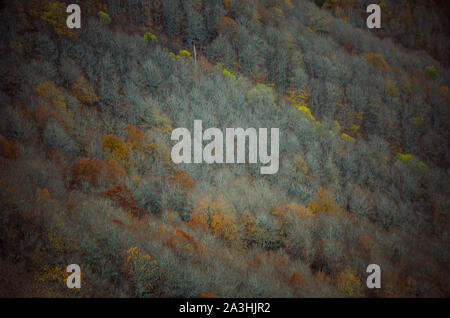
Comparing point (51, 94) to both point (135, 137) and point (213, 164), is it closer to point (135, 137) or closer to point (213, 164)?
point (135, 137)

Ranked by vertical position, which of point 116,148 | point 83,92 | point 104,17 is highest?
point 104,17

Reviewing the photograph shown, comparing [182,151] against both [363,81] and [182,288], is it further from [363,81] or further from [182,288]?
[363,81]

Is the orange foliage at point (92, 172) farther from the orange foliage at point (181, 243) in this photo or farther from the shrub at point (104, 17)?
the shrub at point (104, 17)

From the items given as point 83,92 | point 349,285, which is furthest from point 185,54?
point 349,285

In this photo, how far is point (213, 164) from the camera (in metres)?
27.4

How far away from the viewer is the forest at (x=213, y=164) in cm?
1159

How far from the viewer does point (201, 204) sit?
2038 cm

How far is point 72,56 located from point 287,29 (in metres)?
34.8

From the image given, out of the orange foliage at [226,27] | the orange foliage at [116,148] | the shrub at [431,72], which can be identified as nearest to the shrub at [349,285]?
the orange foliage at [116,148]

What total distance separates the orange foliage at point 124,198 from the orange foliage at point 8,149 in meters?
5.19

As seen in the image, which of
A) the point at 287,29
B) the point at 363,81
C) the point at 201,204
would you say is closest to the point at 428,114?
the point at 363,81

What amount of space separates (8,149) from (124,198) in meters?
6.74

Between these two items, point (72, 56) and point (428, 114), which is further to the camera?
point (428, 114)

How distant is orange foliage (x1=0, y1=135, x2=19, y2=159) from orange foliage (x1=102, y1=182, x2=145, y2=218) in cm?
519
